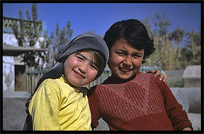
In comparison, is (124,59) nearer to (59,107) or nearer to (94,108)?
(94,108)

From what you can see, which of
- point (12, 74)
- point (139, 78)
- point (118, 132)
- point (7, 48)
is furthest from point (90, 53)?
point (12, 74)

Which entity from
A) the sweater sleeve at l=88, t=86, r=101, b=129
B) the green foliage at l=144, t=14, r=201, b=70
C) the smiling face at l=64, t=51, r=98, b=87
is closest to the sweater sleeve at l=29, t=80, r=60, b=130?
the smiling face at l=64, t=51, r=98, b=87

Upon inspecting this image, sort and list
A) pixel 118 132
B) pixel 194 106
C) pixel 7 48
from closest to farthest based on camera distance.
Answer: pixel 118 132 → pixel 194 106 → pixel 7 48

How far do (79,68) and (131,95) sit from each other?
0.44 m

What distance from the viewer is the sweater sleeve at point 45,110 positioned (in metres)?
1.04

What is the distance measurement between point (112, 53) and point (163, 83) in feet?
1.48

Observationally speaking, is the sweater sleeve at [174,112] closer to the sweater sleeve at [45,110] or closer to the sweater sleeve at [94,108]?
the sweater sleeve at [94,108]

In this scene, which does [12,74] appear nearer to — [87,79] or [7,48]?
[7,48]

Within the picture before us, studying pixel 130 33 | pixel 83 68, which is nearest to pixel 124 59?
pixel 130 33

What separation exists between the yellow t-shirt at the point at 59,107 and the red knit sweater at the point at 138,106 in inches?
5.3

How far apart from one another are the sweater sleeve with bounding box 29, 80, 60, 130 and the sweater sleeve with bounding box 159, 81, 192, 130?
0.80 m

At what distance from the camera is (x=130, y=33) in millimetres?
1457

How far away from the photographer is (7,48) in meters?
6.87

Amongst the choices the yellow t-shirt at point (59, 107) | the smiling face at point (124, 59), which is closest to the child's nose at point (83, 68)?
the yellow t-shirt at point (59, 107)
